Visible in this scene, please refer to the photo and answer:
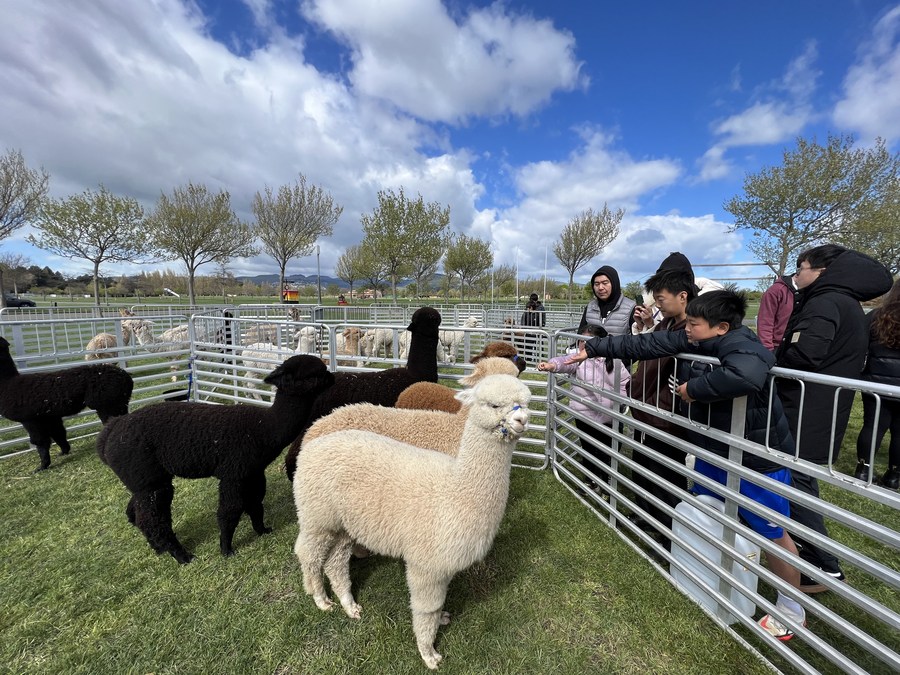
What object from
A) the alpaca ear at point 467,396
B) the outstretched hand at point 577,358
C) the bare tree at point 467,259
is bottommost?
the alpaca ear at point 467,396

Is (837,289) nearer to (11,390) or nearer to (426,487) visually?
(426,487)

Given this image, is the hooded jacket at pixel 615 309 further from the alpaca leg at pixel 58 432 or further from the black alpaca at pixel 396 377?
the alpaca leg at pixel 58 432

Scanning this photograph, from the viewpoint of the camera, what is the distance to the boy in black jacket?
179 centimetres

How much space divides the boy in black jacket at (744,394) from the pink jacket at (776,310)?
62.6 inches

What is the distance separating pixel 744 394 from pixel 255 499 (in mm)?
3439

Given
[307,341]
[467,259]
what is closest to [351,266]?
[467,259]

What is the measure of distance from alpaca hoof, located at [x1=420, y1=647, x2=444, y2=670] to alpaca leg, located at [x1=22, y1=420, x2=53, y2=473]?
4916mm

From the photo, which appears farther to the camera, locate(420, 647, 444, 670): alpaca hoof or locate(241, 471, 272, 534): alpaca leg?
locate(241, 471, 272, 534): alpaca leg

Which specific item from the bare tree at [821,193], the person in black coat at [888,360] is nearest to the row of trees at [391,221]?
the bare tree at [821,193]

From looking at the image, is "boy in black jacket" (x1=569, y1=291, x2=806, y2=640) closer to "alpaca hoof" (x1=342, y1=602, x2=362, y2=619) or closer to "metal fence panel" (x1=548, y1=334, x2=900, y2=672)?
"metal fence panel" (x1=548, y1=334, x2=900, y2=672)

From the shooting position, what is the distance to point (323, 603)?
2279mm

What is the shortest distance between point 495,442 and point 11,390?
5.23 metres

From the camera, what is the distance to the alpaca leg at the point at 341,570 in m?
2.26

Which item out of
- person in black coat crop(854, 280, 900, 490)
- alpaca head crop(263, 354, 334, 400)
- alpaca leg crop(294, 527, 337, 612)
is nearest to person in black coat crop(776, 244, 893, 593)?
person in black coat crop(854, 280, 900, 490)
